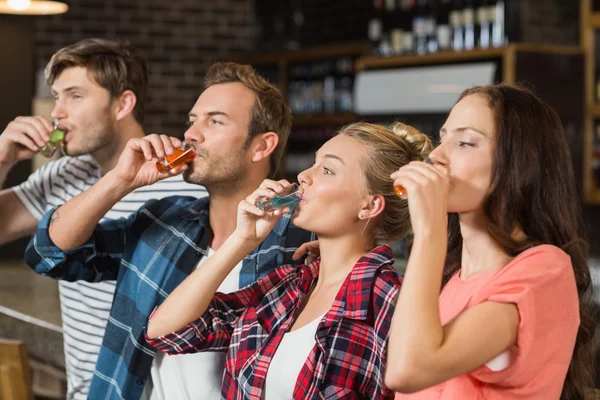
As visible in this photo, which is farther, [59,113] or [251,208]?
[59,113]

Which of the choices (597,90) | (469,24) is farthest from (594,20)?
(469,24)

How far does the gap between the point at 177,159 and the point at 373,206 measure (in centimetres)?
52

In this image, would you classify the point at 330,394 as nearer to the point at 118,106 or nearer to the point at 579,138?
the point at 118,106

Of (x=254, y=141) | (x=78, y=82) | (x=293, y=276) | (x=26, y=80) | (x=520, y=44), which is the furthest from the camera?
(x=520, y=44)

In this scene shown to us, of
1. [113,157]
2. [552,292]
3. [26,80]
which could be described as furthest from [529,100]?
[26,80]

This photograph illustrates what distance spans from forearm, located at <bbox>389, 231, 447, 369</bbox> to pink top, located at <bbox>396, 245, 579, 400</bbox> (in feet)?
Answer: 0.31

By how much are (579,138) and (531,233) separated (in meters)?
4.13

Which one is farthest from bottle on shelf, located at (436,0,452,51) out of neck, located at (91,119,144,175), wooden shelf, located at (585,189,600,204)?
neck, located at (91,119,144,175)

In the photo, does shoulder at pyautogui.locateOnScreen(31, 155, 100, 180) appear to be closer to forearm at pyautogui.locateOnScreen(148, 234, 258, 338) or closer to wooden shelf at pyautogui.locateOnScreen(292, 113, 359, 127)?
forearm at pyautogui.locateOnScreen(148, 234, 258, 338)

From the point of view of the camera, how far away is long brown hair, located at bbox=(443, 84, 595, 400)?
50.2 inches

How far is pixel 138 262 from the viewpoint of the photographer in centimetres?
209

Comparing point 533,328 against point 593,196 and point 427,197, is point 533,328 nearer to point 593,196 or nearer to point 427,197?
point 427,197

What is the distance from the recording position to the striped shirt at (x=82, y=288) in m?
2.38

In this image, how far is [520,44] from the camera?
508cm
